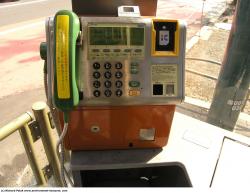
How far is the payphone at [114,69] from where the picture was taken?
1.00 meters

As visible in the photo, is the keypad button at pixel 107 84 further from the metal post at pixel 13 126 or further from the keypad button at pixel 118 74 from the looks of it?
the metal post at pixel 13 126

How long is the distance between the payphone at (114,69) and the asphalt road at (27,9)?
7818mm

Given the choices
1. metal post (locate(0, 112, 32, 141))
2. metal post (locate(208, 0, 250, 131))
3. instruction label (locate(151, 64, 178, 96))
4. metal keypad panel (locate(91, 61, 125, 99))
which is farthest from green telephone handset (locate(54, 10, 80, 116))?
metal post (locate(208, 0, 250, 131))

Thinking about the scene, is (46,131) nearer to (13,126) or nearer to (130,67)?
(13,126)

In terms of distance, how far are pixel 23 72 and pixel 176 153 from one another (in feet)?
14.5

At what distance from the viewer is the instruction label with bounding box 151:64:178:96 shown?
3.66 ft

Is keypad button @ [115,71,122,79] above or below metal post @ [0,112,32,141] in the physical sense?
above

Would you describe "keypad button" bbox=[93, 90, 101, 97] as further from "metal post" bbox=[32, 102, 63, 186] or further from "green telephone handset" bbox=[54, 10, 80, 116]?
"metal post" bbox=[32, 102, 63, 186]

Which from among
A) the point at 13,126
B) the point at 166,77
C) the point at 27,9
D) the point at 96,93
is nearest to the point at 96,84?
the point at 96,93

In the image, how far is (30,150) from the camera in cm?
182

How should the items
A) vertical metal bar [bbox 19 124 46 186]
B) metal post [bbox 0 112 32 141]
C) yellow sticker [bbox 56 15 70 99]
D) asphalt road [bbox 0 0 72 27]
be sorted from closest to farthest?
yellow sticker [bbox 56 15 70 99], metal post [bbox 0 112 32 141], vertical metal bar [bbox 19 124 46 186], asphalt road [bbox 0 0 72 27]

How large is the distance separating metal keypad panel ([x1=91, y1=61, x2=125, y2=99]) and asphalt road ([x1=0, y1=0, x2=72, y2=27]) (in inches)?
309

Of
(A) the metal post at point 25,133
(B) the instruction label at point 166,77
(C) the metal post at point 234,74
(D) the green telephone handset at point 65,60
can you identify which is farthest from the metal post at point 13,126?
(C) the metal post at point 234,74

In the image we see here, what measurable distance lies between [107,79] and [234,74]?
1360 millimetres
